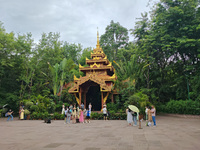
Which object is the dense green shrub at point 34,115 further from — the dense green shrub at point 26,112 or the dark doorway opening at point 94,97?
the dark doorway opening at point 94,97

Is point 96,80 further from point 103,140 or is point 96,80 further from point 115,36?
point 115,36

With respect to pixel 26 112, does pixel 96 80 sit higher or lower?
higher

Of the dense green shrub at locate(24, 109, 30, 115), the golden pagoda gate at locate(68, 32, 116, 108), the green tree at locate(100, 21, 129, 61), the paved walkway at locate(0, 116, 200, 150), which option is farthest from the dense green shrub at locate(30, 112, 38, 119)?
the green tree at locate(100, 21, 129, 61)

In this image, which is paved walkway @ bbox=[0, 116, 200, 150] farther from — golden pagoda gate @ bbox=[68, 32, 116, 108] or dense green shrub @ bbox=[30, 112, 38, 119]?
golden pagoda gate @ bbox=[68, 32, 116, 108]

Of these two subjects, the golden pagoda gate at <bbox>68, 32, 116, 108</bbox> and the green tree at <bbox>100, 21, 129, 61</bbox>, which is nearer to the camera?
the golden pagoda gate at <bbox>68, 32, 116, 108</bbox>


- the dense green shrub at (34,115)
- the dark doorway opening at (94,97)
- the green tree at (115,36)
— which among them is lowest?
the dense green shrub at (34,115)

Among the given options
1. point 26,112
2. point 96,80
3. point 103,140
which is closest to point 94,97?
point 96,80

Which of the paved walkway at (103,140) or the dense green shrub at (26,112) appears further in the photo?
the dense green shrub at (26,112)

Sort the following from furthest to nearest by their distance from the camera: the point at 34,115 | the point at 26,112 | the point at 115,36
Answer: the point at 115,36, the point at 26,112, the point at 34,115

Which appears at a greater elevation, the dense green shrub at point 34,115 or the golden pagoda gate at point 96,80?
the golden pagoda gate at point 96,80

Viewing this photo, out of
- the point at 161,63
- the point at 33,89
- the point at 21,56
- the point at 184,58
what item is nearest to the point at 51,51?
the point at 21,56

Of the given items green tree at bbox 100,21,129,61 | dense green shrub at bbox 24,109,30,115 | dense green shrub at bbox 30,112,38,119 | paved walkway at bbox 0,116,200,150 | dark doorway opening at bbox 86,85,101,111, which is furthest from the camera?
green tree at bbox 100,21,129,61

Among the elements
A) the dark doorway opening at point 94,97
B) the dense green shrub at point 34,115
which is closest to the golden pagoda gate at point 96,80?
the dark doorway opening at point 94,97

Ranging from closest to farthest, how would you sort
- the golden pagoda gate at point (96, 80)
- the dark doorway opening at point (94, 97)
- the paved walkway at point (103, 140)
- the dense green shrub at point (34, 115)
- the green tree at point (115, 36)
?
the paved walkway at point (103, 140)
the dense green shrub at point (34, 115)
the golden pagoda gate at point (96, 80)
the dark doorway opening at point (94, 97)
the green tree at point (115, 36)
